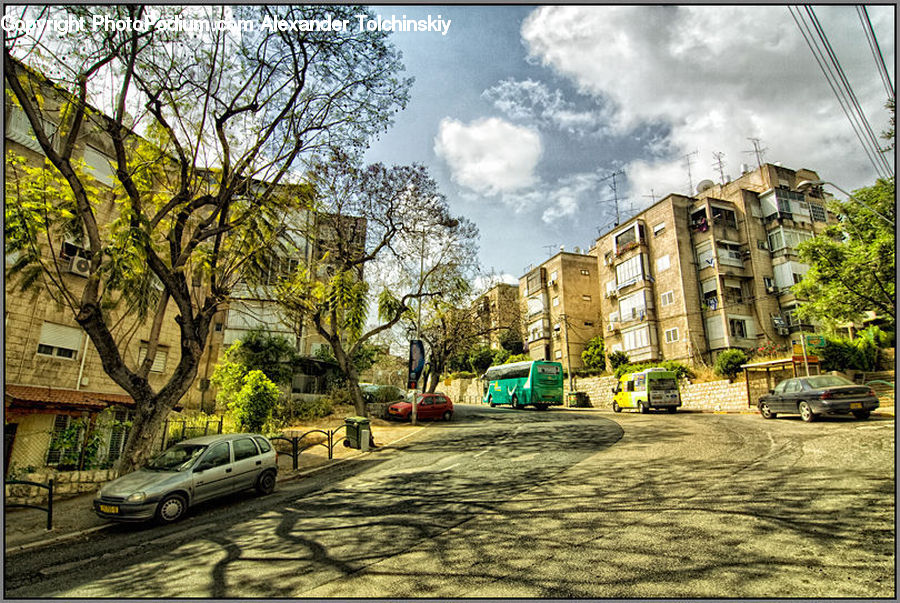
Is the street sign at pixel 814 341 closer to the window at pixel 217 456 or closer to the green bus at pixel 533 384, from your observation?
the green bus at pixel 533 384

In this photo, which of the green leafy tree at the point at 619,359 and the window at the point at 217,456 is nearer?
the window at the point at 217,456

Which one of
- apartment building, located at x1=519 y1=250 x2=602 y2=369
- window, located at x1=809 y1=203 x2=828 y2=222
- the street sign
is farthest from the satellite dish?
the street sign

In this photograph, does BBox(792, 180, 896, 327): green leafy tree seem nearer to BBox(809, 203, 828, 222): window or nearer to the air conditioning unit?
BBox(809, 203, 828, 222): window

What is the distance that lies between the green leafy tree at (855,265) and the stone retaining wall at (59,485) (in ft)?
90.1

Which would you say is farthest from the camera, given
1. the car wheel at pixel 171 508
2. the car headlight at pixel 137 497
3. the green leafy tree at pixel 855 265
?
the green leafy tree at pixel 855 265

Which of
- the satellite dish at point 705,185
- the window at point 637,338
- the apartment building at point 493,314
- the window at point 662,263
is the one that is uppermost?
the satellite dish at point 705,185

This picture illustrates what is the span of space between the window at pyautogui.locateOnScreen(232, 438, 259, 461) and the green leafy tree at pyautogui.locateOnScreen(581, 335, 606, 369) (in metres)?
34.9

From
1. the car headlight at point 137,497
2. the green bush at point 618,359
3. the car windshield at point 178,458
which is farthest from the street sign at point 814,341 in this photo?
the car headlight at point 137,497

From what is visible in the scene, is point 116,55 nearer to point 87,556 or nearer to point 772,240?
point 87,556

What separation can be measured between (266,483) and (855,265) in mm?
23766

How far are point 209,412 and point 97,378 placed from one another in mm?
8012

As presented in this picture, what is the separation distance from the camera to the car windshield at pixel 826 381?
47.5 feet

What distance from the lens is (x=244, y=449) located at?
1112 centimetres

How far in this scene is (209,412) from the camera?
2534 cm
